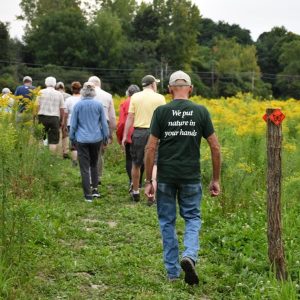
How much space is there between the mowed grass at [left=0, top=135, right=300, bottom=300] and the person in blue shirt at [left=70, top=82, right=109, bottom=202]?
631 mm

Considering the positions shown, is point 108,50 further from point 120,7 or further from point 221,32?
point 221,32

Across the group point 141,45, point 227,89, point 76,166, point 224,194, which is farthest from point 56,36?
point 224,194

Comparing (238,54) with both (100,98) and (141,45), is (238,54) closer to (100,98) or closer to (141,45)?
(141,45)

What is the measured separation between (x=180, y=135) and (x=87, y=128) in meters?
4.28

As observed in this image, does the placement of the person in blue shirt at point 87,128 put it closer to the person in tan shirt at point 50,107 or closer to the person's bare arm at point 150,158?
the person in tan shirt at point 50,107

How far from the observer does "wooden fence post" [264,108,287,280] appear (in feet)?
17.6

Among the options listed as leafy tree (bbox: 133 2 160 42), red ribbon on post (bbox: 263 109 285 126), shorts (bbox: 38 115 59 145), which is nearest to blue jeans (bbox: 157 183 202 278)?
red ribbon on post (bbox: 263 109 285 126)

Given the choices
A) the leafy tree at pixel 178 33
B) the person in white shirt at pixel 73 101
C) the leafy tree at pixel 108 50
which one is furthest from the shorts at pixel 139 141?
the leafy tree at pixel 178 33

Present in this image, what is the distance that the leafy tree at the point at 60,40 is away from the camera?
66.4 m

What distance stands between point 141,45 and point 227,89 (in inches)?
475

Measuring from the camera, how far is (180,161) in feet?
18.4

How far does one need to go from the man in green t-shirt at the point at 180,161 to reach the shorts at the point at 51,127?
7.58 metres

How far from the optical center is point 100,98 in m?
11.1

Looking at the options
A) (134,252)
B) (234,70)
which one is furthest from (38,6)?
(134,252)
